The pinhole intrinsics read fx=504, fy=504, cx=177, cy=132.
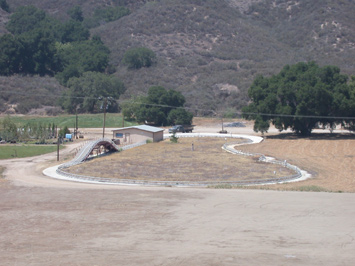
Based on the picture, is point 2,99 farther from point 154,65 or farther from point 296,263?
point 296,263

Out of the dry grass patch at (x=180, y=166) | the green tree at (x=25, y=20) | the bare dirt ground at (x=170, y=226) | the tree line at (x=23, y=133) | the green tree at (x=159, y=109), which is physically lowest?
the bare dirt ground at (x=170, y=226)

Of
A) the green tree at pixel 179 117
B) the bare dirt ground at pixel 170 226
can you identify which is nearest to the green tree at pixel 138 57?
the green tree at pixel 179 117

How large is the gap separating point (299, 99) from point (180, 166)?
106ft

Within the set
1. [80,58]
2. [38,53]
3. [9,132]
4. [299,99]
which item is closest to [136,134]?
[9,132]

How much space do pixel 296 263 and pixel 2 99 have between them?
110 metres

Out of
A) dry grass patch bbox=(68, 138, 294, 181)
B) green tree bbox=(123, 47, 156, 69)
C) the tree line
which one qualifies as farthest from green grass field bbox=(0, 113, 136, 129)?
green tree bbox=(123, 47, 156, 69)

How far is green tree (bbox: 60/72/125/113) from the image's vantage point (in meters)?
115

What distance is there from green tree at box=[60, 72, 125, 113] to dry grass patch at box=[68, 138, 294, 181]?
178ft

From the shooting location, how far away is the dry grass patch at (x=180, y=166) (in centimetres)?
4359

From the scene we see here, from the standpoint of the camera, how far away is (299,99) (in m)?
75.1

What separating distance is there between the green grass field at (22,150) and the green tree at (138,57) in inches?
3373

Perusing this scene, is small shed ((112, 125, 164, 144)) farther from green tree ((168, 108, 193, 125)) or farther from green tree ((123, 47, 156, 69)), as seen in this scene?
green tree ((123, 47, 156, 69))

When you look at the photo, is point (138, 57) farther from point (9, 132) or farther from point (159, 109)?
point (9, 132)

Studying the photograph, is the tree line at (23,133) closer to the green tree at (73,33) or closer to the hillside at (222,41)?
the hillside at (222,41)
